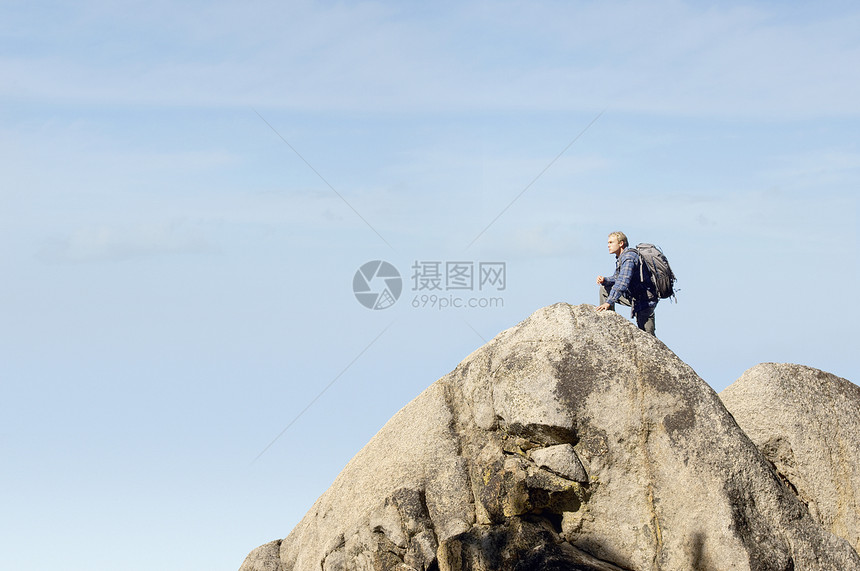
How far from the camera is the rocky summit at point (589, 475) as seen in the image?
61.5ft

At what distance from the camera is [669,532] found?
61.7 feet

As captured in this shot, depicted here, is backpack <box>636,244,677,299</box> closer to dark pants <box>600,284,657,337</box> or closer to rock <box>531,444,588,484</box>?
dark pants <box>600,284,657,337</box>

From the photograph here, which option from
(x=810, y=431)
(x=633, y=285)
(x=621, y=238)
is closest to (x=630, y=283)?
(x=633, y=285)

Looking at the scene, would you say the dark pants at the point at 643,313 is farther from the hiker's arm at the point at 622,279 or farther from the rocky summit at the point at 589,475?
the rocky summit at the point at 589,475

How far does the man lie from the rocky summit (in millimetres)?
2298

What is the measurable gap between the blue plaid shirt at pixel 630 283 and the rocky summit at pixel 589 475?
1.45 m

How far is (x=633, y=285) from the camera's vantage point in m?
23.2

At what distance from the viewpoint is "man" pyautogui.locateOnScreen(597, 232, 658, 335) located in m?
22.9

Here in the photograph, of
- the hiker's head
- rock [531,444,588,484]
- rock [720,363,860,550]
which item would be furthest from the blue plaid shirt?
rock [531,444,588,484]

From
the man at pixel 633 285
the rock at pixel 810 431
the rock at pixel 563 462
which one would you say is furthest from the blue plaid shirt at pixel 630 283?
the rock at pixel 563 462

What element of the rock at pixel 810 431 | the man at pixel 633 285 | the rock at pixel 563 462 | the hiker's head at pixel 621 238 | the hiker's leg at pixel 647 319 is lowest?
the rock at pixel 563 462

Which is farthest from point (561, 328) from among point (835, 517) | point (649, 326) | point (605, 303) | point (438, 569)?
point (835, 517)

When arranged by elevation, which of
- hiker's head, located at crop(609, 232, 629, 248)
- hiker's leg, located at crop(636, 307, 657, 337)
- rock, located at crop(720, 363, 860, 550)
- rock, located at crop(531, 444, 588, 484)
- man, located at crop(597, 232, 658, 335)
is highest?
hiker's head, located at crop(609, 232, 629, 248)

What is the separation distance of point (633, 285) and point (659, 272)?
73cm
